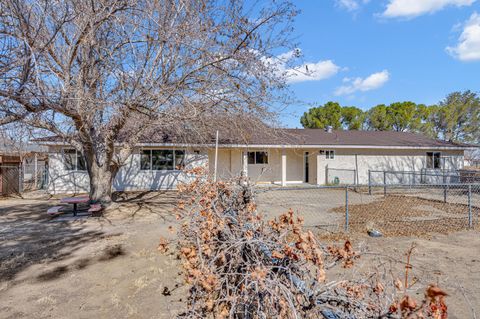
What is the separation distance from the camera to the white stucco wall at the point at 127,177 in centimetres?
1523

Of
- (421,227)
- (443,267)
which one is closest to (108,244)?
(443,267)

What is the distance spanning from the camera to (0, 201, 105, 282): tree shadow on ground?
555 cm

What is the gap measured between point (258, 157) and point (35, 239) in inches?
533

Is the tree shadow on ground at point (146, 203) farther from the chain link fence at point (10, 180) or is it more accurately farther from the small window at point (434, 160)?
the small window at point (434, 160)

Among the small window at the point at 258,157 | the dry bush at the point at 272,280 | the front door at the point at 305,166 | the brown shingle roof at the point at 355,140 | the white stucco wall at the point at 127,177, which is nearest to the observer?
the dry bush at the point at 272,280

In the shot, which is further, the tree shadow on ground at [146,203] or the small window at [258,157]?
the small window at [258,157]

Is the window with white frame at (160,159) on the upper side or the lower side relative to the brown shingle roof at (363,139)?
lower

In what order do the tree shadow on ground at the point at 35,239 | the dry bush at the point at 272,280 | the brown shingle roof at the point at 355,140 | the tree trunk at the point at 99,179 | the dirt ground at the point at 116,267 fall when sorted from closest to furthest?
the dry bush at the point at 272,280 → the dirt ground at the point at 116,267 → the tree shadow on ground at the point at 35,239 → the tree trunk at the point at 99,179 → the brown shingle roof at the point at 355,140

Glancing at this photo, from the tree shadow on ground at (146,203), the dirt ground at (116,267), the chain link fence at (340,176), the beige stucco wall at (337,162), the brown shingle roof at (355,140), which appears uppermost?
the brown shingle roof at (355,140)

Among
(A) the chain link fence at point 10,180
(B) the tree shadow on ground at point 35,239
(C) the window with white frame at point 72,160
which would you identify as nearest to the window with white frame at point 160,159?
(C) the window with white frame at point 72,160


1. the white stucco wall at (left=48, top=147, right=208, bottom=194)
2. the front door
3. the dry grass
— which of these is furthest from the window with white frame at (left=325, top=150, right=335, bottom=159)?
the white stucco wall at (left=48, top=147, right=208, bottom=194)

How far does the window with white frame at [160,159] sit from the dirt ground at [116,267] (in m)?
7.35

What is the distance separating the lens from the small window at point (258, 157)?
1880 cm

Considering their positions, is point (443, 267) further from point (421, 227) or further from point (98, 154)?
point (98, 154)
